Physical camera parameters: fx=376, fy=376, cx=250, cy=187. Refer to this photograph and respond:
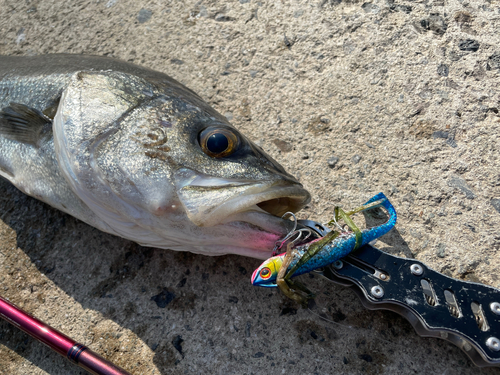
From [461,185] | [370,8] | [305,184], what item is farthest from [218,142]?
[370,8]

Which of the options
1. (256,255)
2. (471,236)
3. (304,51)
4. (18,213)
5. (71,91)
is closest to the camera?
(256,255)

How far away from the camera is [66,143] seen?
1.57 meters

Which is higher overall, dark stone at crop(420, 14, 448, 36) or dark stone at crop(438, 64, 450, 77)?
dark stone at crop(420, 14, 448, 36)

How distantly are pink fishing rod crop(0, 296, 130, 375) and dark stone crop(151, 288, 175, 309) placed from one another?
1.04ft

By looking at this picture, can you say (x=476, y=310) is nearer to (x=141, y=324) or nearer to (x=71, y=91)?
(x=141, y=324)

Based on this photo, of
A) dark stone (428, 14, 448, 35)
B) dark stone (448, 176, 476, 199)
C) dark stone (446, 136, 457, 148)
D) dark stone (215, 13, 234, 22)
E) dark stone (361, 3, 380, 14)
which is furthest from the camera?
dark stone (215, 13, 234, 22)

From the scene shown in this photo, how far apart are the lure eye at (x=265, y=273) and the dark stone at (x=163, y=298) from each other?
59cm

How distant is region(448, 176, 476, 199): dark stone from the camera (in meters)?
1.89

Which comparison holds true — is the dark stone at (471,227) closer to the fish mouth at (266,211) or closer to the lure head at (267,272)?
the fish mouth at (266,211)

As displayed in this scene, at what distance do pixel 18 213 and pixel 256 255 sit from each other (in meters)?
1.49

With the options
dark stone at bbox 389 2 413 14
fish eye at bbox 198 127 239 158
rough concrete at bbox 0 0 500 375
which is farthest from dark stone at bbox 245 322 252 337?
dark stone at bbox 389 2 413 14

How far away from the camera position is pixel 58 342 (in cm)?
164

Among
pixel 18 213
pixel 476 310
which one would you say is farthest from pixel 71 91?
pixel 476 310

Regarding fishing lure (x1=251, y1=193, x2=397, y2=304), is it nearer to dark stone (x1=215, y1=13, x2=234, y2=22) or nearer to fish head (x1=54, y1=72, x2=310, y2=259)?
fish head (x1=54, y1=72, x2=310, y2=259)
